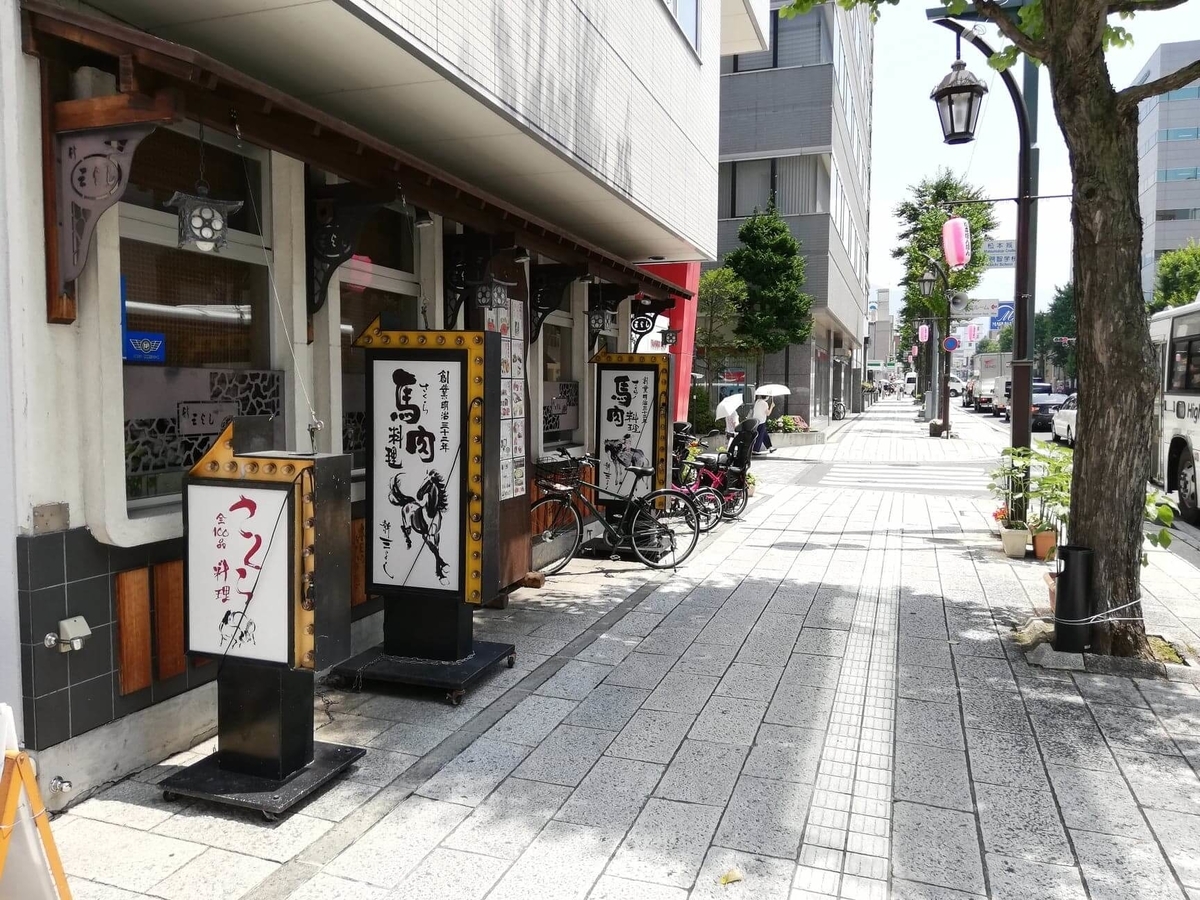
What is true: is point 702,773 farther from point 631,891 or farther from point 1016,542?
point 1016,542

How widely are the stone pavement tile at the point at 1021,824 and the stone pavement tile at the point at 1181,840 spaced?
40 cm

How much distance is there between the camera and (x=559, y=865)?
139 inches

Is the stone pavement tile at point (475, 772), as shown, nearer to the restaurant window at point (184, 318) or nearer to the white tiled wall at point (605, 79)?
the restaurant window at point (184, 318)

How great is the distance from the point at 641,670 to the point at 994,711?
2.21 m

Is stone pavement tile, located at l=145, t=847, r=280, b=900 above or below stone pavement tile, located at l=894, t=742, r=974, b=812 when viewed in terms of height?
above

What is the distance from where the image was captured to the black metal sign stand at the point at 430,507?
5359 mm

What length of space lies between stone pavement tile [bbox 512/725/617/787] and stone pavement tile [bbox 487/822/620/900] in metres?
0.48

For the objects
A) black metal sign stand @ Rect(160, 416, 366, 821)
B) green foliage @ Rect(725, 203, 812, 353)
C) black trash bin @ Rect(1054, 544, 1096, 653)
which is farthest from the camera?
green foliage @ Rect(725, 203, 812, 353)

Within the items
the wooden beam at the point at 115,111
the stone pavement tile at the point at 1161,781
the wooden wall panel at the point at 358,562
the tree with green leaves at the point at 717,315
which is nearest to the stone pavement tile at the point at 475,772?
the wooden wall panel at the point at 358,562

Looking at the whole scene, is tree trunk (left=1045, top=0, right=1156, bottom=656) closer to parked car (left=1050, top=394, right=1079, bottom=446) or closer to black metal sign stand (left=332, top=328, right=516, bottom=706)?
black metal sign stand (left=332, top=328, right=516, bottom=706)

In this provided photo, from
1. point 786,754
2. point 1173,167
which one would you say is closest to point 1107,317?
point 786,754

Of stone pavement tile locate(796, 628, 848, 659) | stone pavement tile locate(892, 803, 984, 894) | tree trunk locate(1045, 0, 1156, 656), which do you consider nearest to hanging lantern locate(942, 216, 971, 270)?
tree trunk locate(1045, 0, 1156, 656)

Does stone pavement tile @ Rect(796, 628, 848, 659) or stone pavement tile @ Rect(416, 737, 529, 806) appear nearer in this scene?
stone pavement tile @ Rect(416, 737, 529, 806)

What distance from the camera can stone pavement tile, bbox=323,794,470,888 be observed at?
11.4ft
